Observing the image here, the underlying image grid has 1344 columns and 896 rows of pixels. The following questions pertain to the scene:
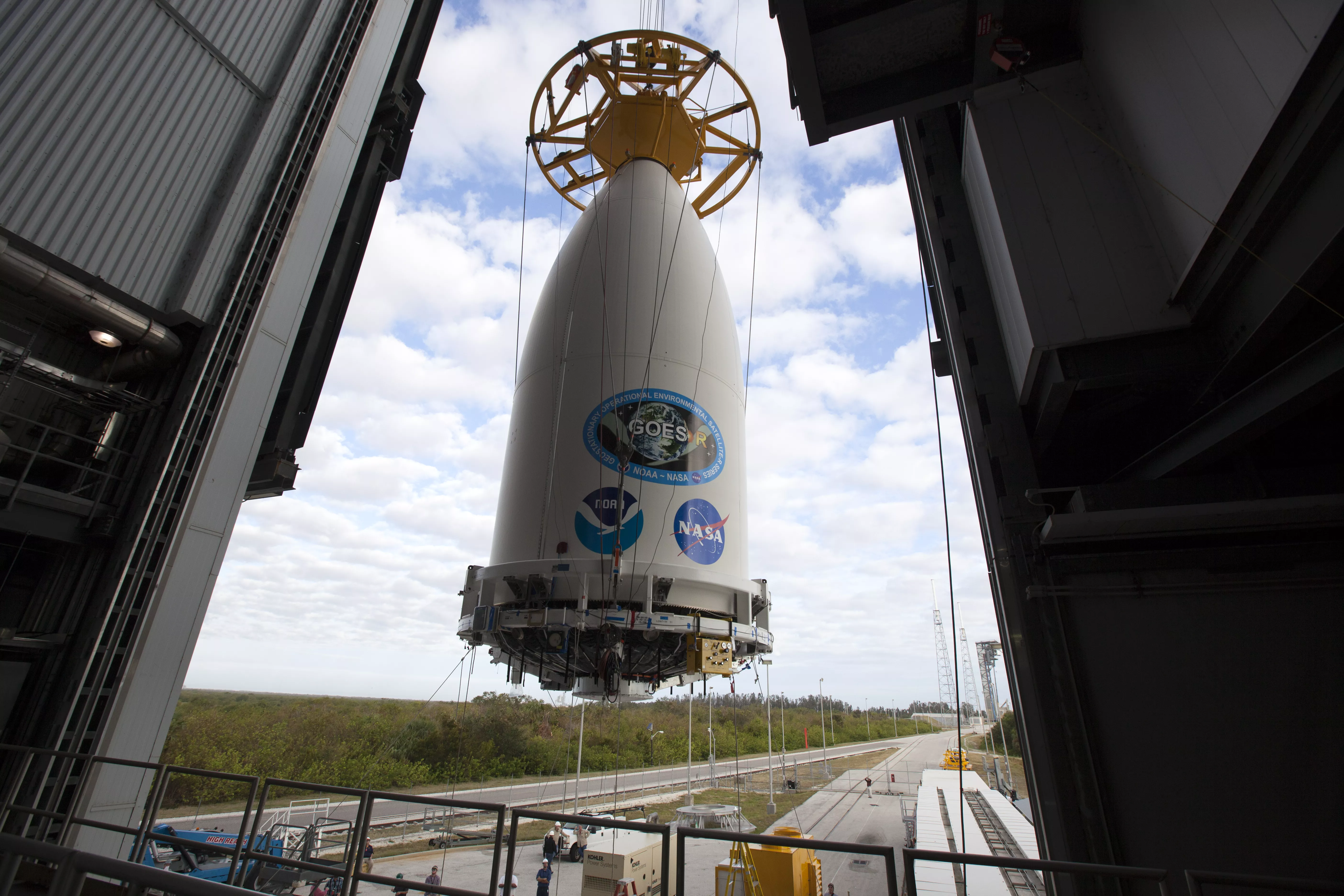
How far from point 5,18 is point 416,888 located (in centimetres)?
967

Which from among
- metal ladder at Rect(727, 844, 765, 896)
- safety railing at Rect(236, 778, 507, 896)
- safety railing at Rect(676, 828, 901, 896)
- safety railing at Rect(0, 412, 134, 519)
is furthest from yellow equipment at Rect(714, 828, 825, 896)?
safety railing at Rect(0, 412, 134, 519)

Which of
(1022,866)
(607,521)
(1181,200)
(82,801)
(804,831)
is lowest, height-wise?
(804,831)

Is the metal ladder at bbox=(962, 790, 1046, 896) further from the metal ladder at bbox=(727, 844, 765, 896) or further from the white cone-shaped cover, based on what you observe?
the white cone-shaped cover

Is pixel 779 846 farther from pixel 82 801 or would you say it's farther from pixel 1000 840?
pixel 1000 840

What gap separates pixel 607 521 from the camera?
662 centimetres

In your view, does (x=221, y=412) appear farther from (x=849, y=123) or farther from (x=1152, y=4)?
(x=1152, y=4)

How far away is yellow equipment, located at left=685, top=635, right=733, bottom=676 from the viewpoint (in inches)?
254

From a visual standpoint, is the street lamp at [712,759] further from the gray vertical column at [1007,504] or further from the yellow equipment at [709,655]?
the gray vertical column at [1007,504]

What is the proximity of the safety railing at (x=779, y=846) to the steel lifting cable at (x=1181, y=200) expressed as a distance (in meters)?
3.14

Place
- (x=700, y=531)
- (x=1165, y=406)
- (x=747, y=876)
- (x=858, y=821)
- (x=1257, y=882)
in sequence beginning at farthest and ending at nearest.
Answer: (x=858, y=821) < (x=700, y=531) < (x=747, y=876) < (x=1165, y=406) < (x=1257, y=882)

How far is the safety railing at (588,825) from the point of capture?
10.0 ft

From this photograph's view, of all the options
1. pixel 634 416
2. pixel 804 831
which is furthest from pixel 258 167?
pixel 804 831

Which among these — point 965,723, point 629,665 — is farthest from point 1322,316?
point 965,723

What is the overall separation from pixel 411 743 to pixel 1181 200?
3300cm
